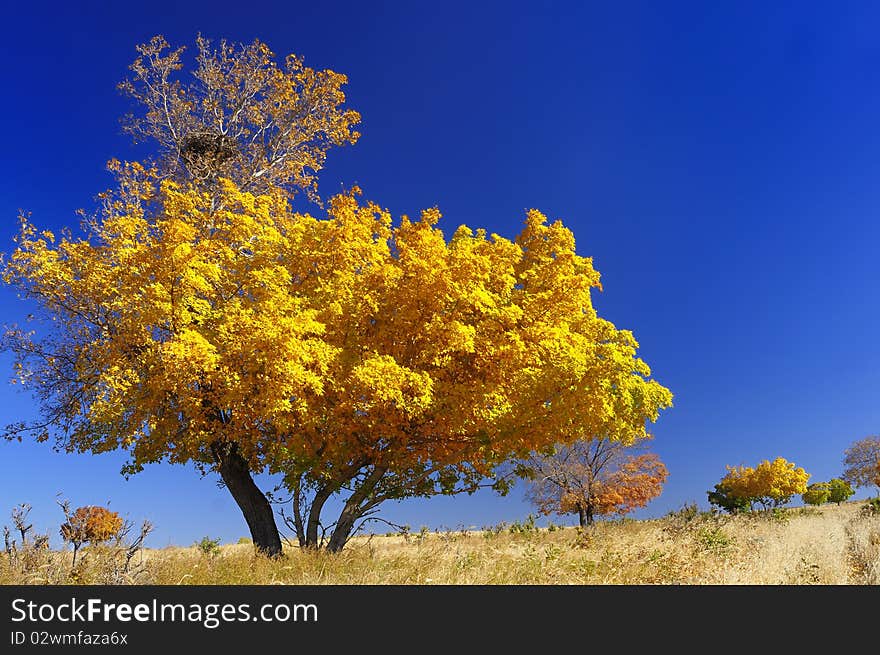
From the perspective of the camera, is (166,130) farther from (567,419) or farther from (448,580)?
(448,580)

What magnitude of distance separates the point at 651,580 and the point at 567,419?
640 centimetres

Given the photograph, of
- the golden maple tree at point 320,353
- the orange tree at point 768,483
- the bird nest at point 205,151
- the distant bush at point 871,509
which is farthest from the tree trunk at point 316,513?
the orange tree at point 768,483

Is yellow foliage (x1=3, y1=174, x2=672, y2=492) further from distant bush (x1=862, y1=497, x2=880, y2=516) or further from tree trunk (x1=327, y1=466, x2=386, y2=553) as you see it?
distant bush (x1=862, y1=497, x2=880, y2=516)

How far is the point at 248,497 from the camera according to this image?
62.1 feet

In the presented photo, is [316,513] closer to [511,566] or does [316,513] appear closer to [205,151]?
[511,566]

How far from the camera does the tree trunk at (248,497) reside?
18.5 meters

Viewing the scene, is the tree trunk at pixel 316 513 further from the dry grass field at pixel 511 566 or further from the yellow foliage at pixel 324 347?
the dry grass field at pixel 511 566

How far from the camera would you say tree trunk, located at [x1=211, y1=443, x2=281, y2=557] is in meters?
18.5

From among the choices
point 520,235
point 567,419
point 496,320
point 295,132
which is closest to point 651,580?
point 567,419

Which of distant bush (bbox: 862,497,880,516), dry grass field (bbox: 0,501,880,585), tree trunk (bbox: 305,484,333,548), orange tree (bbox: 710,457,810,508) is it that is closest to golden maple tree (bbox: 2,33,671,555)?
tree trunk (bbox: 305,484,333,548)

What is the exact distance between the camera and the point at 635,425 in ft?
64.2

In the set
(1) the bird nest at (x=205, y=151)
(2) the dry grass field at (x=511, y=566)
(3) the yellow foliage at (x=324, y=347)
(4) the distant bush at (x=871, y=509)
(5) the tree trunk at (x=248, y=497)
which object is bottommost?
(2) the dry grass field at (x=511, y=566)

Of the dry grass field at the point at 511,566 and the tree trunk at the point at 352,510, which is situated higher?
the tree trunk at the point at 352,510

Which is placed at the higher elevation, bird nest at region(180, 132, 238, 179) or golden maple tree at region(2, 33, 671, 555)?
bird nest at region(180, 132, 238, 179)
